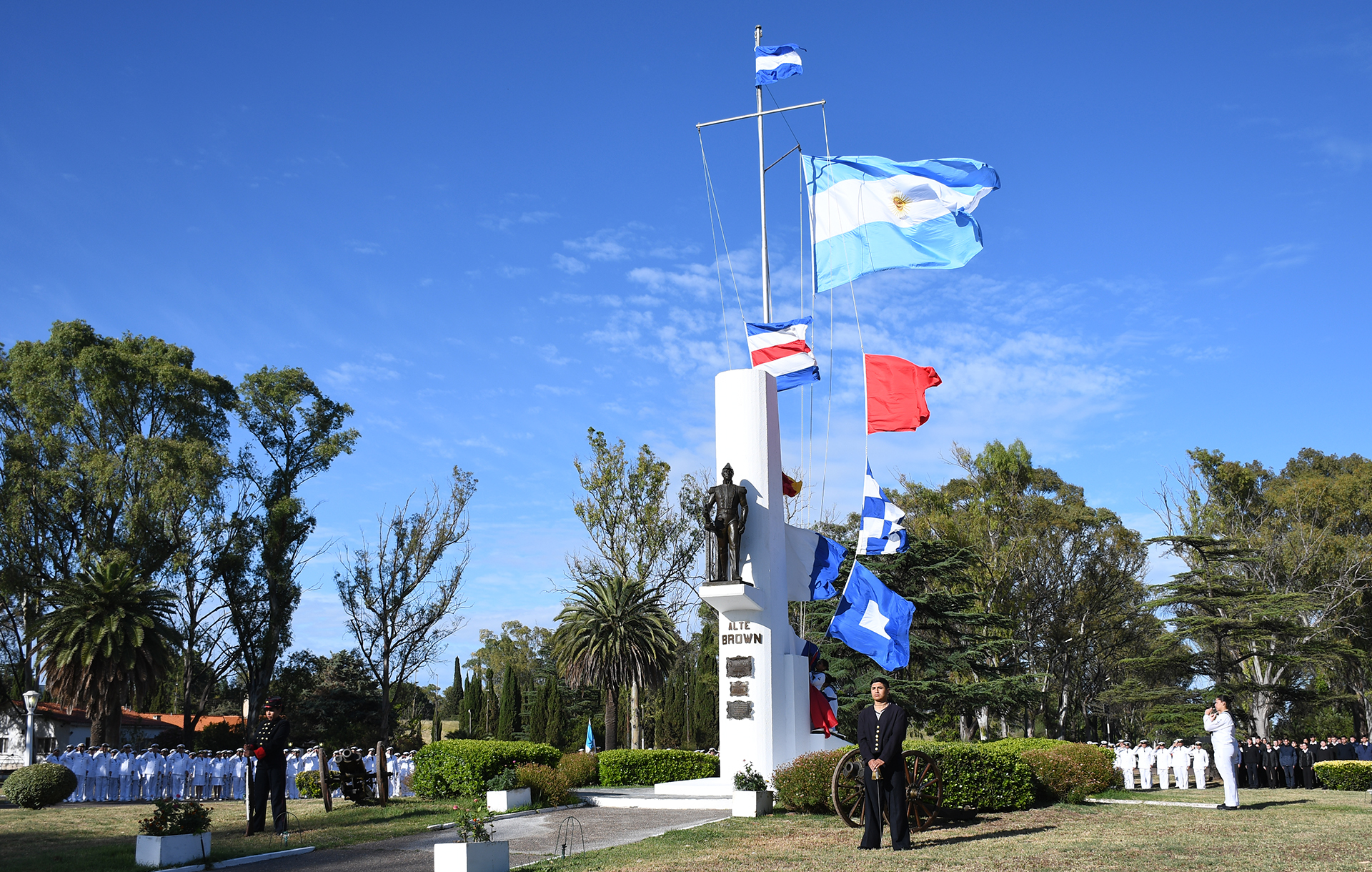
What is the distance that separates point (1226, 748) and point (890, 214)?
1100 centimetres

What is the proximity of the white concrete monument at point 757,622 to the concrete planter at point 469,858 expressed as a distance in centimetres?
881

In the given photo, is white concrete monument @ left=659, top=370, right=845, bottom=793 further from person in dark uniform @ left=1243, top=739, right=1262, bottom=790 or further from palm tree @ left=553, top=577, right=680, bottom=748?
person in dark uniform @ left=1243, top=739, right=1262, bottom=790

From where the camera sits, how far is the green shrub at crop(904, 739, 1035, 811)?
13.0 meters

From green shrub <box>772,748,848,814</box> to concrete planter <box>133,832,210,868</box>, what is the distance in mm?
7669

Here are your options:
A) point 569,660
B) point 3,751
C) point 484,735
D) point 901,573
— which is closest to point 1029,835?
point 569,660

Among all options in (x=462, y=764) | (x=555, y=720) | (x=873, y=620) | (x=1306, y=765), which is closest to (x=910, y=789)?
(x=873, y=620)

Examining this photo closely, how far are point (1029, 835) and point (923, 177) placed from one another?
12.4 m

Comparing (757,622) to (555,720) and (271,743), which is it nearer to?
(271,743)

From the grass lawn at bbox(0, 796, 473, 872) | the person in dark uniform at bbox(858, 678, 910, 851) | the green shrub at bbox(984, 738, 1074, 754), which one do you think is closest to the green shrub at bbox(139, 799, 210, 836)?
the grass lawn at bbox(0, 796, 473, 872)

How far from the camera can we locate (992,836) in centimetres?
1128

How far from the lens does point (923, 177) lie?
1883 cm

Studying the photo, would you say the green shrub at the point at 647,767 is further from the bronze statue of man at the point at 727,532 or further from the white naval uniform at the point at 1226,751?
the white naval uniform at the point at 1226,751

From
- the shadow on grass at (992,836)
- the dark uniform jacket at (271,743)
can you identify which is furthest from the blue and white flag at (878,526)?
the dark uniform jacket at (271,743)

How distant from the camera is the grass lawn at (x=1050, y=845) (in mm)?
9016
